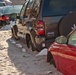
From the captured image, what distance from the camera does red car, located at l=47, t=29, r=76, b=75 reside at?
18.4ft

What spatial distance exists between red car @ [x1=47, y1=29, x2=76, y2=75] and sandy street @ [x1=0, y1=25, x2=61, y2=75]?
3.18ft

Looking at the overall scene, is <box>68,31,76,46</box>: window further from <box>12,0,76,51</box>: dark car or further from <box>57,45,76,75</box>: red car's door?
<box>12,0,76,51</box>: dark car

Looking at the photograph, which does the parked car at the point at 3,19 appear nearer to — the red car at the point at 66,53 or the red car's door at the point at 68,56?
the red car at the point at 66,53

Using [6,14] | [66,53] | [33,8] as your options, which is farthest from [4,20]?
[66,53]

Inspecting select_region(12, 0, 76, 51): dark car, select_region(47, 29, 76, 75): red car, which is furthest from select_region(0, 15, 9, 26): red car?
select_region(47, 29, 76, 75): red car

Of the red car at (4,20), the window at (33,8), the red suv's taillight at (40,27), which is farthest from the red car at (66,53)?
the red car at (4,20)

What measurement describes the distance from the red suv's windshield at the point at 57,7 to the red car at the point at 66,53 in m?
2.54

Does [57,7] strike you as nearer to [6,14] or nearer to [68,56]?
[68,56]

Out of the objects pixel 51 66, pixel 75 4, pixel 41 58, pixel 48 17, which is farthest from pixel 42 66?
pixel 75 4

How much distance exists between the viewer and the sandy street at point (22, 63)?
7504 millimetres

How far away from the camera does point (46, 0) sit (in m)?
8.94

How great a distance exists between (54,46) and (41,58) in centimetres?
233

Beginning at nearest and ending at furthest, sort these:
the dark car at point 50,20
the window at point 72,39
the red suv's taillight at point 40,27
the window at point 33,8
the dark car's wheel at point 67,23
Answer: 1. the window at point 72,39
2. the dark car's wheel at point 67,23
3. the dark car at point 50,20
4. the red suv's taillight at point 40,27
5. the window at point 33,8

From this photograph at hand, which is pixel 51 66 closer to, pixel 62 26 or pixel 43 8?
pixel 62 26
